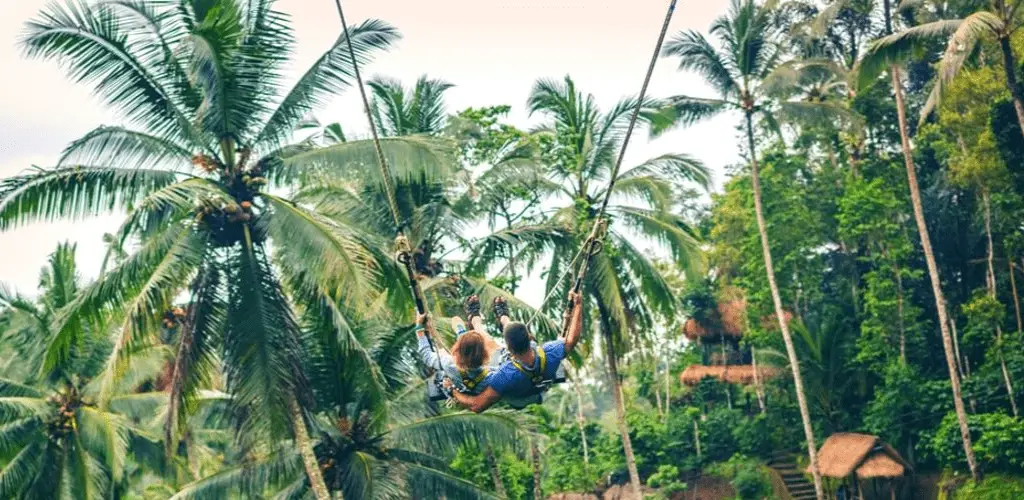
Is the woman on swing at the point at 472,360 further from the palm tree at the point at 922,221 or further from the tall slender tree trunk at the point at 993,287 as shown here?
the tall slender tree trunk at the point at 993,287

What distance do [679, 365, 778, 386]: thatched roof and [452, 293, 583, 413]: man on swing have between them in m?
24.5

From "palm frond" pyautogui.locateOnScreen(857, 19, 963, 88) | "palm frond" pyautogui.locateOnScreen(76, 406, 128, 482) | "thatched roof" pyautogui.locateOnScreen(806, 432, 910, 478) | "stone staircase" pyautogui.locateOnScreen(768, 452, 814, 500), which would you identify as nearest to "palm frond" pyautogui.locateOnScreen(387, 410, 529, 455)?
"palm frond" pyautogui.locateOnScreen(76, 406, 128, 482)

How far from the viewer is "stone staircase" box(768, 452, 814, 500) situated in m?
28.8

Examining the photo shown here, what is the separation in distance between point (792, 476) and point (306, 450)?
715 inches

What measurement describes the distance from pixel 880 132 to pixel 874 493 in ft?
31.2

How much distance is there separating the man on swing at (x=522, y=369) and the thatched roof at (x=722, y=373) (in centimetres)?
2448

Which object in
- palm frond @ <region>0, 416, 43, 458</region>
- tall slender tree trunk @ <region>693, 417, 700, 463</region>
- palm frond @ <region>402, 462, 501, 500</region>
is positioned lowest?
tall slender tree trunk @ <region>693, 417, 700, 463</region>

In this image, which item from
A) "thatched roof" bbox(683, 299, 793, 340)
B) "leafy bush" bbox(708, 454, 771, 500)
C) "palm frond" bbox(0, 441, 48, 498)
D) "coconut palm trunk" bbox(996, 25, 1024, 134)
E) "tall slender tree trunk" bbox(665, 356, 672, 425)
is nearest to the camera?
"coconut palm trunk" bbox(996, 25, 1024, 134)

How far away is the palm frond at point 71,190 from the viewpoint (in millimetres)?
13156

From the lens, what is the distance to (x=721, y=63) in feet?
79.2

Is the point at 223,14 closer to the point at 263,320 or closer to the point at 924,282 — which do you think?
the point at 263,320

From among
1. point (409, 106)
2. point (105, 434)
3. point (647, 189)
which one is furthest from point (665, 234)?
point (105, 434)

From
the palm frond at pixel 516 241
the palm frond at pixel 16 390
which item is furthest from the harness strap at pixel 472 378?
the palm frond at pixel 16 390

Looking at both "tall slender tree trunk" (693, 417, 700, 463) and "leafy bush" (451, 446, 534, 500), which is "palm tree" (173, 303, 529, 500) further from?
"tall slender tree trunk" (693, 417, 700, 463)
